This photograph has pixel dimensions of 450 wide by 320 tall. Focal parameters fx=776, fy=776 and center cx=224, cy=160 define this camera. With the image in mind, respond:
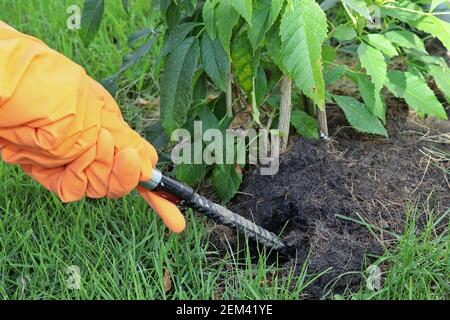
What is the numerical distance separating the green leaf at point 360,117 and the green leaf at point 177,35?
1.74 feet

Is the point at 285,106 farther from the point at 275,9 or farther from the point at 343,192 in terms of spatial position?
the point at 275,9

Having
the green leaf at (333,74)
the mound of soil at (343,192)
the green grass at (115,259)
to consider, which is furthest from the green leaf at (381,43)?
the green grass at (115,259)

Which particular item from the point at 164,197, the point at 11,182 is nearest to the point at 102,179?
the point at 164,197

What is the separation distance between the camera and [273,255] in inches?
85.4

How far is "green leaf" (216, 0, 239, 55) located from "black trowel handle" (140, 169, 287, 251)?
37 cm

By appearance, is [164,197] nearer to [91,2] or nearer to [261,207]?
[261,207]

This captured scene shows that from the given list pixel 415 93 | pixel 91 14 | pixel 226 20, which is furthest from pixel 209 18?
pixel 415 93

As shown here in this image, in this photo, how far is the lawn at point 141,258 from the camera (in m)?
1.99

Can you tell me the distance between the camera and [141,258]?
2176 mm

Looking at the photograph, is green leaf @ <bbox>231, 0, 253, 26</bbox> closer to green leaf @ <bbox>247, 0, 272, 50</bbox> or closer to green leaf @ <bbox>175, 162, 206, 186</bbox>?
green leaf @ <bbox>247, 0, 272, 50</bbox>

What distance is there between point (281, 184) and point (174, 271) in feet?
1.37

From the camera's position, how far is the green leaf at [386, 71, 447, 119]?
91.0 inches

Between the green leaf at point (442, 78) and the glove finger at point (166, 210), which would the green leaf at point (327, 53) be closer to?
the green leaf at point (442, 78)

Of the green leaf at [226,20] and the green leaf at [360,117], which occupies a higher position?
the green leaf at [226,20]
